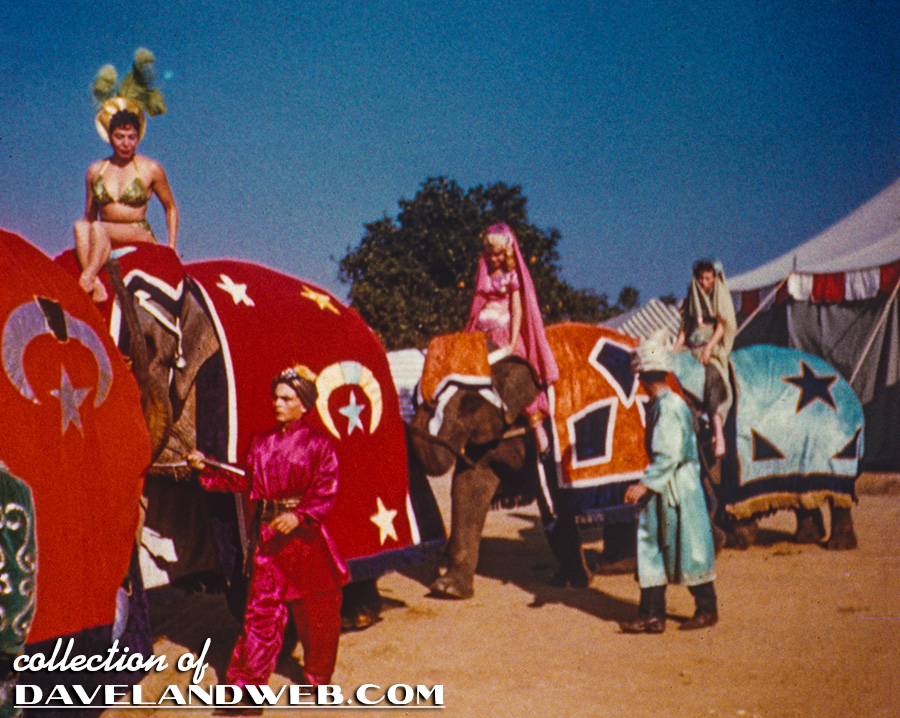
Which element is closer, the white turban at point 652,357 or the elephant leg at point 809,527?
the white turban at point 652,357

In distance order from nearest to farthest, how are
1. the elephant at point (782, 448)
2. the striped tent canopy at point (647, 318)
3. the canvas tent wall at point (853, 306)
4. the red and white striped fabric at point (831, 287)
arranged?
1. the elephant at point (782, 448)
2. the red and white striped fabric at point (831, 287)
3. the canvas tent wall at point (853, 306)
4. the striped tent canopy at point (647, 318)

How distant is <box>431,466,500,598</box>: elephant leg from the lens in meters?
6.11

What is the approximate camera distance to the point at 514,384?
651 cm

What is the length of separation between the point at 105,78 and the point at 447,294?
17756 mm

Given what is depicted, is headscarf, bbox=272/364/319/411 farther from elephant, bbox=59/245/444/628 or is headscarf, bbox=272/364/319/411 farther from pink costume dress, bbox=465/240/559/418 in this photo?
pink costume dress, bbox=465/240/559/418

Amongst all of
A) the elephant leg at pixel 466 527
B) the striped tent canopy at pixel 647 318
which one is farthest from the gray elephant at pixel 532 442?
the striped tent canopy at pixel 647 318

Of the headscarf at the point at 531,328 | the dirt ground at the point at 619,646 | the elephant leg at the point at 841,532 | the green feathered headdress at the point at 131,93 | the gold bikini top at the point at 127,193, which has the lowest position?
the dirt ground at the point at 619,646

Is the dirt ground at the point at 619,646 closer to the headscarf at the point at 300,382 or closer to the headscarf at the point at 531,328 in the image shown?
the headscarf at the point at 300,382

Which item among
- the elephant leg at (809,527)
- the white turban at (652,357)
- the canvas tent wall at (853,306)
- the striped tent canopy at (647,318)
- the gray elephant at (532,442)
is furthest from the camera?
the striped tent canopy at (647,318)

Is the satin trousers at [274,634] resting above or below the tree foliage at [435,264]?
below

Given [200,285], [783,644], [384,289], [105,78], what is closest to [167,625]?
[200,285]

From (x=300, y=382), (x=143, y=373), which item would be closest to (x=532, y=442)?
(x=300, y=382)

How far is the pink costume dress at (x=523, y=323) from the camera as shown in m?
6.60

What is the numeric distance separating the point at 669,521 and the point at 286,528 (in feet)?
7.76
